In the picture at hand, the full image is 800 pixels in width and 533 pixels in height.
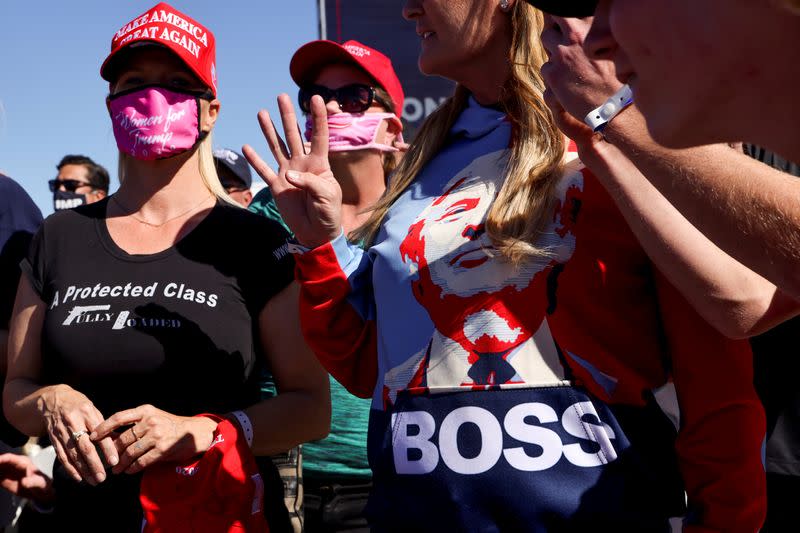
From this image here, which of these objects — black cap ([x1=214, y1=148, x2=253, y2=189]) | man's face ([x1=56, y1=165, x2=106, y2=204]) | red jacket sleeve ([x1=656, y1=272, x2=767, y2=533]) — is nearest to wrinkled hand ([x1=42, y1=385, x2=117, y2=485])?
red jacket sleeve ([x1=656, y1=272, x2=767, y2=533])

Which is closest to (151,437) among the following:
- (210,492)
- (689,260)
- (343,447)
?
(210,492)

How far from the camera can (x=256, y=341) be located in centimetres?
254

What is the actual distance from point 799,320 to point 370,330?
1494 millimetres

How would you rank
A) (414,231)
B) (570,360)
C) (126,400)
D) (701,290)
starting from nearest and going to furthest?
(701,290) < (570,360) < (414,231) < (126,400)

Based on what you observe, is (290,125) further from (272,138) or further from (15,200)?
(15,200)

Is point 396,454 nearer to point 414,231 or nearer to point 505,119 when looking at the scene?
point 414,231

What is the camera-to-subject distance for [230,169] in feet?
18.5

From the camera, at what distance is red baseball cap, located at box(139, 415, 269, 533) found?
2170mm

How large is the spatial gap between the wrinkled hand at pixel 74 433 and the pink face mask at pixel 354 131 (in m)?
1.82

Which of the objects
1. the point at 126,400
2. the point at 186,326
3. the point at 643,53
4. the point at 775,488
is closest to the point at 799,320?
the point at 775,488

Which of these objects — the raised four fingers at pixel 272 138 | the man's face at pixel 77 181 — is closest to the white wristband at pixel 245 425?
the raised four fingers at pixel 272 138

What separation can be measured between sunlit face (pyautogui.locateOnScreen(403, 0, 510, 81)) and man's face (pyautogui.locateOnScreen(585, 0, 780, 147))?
1.26 meters

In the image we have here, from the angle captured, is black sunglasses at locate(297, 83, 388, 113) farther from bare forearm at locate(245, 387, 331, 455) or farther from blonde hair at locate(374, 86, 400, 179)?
bare forearm at locate(245, 387, 331, 455)

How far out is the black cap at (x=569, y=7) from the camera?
Answer: 3.13 ft
